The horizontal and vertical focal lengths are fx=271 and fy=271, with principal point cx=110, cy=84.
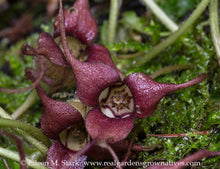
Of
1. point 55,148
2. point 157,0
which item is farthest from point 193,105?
point 157,0

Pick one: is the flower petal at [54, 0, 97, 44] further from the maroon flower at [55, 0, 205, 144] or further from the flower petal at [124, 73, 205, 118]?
the flower petal at [124, 73, 205, 118]

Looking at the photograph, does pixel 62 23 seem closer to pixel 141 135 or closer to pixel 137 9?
pixel 141 135

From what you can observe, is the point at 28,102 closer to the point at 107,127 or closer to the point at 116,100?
the point at 116,100

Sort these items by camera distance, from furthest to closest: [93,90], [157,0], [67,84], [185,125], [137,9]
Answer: [137,9] → [157,0] → [67,84] → [185,125] → [93,90]

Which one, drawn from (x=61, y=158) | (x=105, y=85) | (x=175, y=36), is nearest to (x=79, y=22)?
(x=105, y=85)

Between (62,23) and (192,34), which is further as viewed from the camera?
(192,34)

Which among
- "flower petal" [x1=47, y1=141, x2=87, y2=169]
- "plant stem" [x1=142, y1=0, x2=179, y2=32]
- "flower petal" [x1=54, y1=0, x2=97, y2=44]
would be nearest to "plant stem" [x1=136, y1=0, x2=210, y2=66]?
"plant stem" [x1=142, y1=0, x2=179, y2=32]

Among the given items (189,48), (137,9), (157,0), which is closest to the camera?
(189,48)
